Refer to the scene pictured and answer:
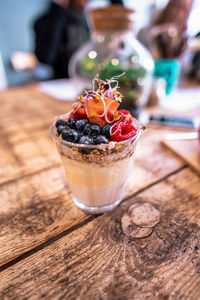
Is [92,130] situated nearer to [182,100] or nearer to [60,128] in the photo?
[60,128]

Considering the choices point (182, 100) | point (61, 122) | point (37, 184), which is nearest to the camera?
point (61, 122)

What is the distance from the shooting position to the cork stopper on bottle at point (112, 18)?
42.2 inches

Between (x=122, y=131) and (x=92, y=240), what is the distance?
0.29m

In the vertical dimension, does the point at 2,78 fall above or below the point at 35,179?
below

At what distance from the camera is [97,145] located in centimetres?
46

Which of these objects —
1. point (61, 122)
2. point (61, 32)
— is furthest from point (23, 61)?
point (61, 122)

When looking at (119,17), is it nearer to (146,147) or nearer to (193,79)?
(146,147)

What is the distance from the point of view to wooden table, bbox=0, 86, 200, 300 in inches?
15.6

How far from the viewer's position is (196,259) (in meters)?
0.45

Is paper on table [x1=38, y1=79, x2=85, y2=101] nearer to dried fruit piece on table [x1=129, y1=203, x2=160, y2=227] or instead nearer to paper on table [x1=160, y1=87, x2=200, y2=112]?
paper on table [x1=160, y1=87, x2=200, y2=112]

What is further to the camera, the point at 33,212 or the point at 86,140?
the point at 33,212

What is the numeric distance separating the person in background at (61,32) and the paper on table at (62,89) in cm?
86

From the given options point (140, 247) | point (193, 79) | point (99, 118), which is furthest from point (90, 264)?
point (193, 79)

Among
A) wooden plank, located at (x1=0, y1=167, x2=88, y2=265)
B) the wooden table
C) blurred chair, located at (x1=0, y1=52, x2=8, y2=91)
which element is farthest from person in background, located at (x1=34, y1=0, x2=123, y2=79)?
wooden plank, located at (x1=0, y1=167, x2=88, y2=265)
